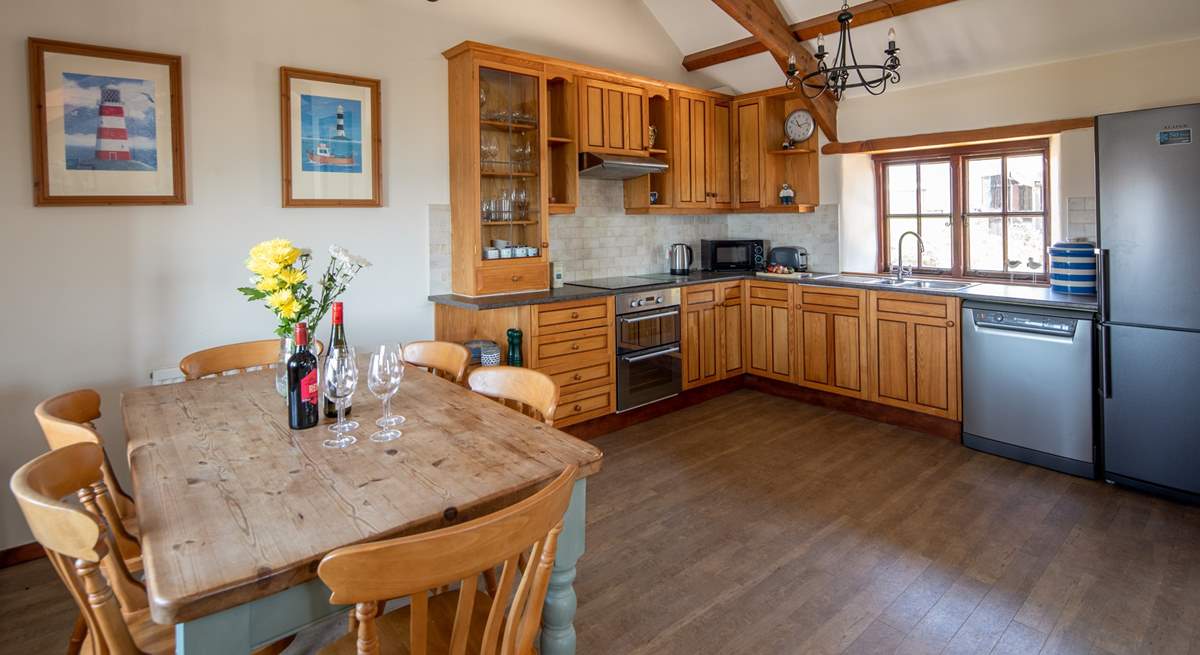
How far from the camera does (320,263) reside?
372cm

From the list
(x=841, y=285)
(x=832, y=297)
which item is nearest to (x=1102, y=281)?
(x=841, y=285)

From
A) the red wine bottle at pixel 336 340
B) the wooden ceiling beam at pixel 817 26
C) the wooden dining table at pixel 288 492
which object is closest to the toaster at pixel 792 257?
the wooden ceiling beam at pixel 817 26

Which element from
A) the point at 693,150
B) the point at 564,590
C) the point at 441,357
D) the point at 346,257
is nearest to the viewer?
the point at 564,590

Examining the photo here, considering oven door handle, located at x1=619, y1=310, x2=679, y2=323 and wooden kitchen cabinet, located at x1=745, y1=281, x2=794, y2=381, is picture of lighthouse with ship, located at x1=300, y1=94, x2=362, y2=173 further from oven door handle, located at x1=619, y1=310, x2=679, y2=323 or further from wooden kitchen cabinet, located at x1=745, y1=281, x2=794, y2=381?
wooden kitchen cabinet, located at x1=745, y1=281, x2=794, y2=381

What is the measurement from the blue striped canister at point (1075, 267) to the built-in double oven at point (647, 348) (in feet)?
7.74

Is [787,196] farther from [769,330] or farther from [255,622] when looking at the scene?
[255,622]

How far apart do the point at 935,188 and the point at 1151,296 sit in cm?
201

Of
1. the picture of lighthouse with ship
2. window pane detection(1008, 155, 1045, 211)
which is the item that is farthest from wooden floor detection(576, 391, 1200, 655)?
the picture of lighthouse with ship

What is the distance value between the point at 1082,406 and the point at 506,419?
324cm

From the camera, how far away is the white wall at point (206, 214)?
9.53 ft

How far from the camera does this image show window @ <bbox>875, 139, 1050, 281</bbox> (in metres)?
4.52

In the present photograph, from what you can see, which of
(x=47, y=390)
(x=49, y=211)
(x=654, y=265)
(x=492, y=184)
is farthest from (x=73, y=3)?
(x=654, y=265)

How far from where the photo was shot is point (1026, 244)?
15.0ft

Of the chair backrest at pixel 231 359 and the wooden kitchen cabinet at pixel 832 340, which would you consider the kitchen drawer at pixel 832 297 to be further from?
the chair backrest at pixel 231 359
